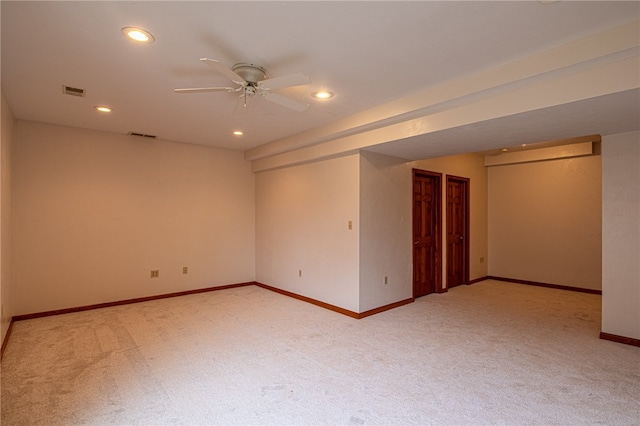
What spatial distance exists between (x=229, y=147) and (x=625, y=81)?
5.27m

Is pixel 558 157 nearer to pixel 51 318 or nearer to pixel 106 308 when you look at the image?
pixel 106 308

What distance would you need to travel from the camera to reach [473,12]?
6.48 feet

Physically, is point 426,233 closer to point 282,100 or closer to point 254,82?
point 282,100

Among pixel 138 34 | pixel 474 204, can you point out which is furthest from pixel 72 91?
pixel 474 204

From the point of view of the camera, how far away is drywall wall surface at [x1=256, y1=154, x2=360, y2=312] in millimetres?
4473

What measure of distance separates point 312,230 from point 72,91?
335cm

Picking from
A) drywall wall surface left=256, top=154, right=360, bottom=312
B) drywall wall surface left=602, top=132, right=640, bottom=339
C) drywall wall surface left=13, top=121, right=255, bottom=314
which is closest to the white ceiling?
drywall wall surface left=602, top=132, right=640, bottom=339

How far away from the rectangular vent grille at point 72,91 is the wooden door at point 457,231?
5.51 metres

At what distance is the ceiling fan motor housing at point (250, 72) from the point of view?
2637 mm

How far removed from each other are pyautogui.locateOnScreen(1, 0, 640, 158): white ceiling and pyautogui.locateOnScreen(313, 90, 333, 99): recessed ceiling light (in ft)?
0.32

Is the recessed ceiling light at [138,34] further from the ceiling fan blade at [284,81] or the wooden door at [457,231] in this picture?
the wooden door at [457,231]

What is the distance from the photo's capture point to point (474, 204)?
→ 660cm

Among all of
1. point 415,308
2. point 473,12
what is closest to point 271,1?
point 473,12

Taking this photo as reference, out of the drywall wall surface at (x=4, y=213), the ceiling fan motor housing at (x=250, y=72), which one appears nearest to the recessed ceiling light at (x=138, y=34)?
the ceiling fan motor housing at (x=250, y=72)
